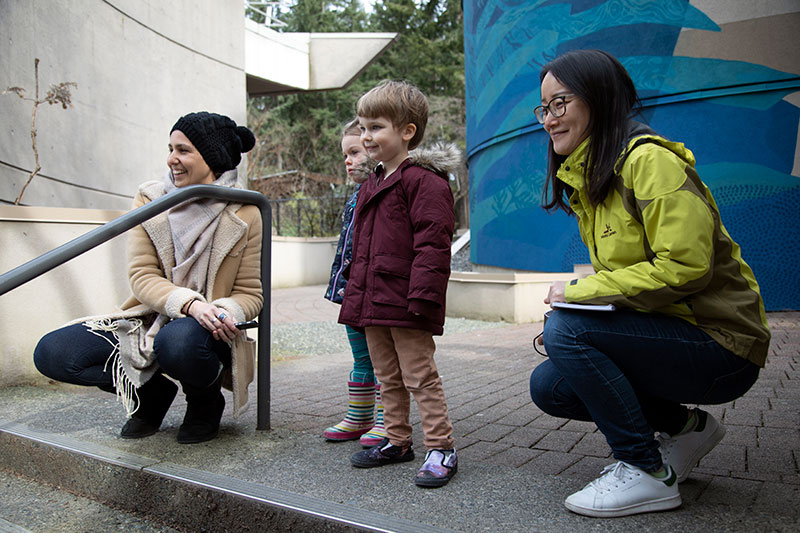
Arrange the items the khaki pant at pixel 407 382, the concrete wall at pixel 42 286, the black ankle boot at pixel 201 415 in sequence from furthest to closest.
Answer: the concrete wall at pixel 42 286 < the black ankle boot at pixel 201 415 < the khaki pant at pixel 407 382

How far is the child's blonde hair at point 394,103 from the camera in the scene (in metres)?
2.37

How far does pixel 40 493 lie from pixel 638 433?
7.43 feet

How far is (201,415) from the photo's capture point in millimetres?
2680

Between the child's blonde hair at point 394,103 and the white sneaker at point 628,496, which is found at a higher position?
the child's blonde hair at point 394,103

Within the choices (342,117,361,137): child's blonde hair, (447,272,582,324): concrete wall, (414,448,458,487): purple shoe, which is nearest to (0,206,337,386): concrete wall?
(342,117,361,137): child's blonde hair

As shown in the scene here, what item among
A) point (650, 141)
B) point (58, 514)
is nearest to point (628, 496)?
point (650, 141)

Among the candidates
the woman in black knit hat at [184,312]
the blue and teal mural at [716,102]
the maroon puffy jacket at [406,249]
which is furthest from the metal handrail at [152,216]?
the blue and teal mural at [716,102]

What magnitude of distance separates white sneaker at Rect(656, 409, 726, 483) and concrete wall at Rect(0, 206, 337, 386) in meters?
3.56

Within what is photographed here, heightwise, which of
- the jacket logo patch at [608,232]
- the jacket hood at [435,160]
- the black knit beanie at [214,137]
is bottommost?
the jacket logo patch at [608,232]

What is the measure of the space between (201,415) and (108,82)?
6.20 metres

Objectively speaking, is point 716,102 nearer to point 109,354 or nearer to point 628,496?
point 628,496

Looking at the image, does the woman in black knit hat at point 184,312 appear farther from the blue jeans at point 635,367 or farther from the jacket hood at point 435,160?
the blue jeans at point 635,367

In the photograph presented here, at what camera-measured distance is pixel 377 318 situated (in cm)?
223

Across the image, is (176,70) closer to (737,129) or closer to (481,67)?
(481,67)
